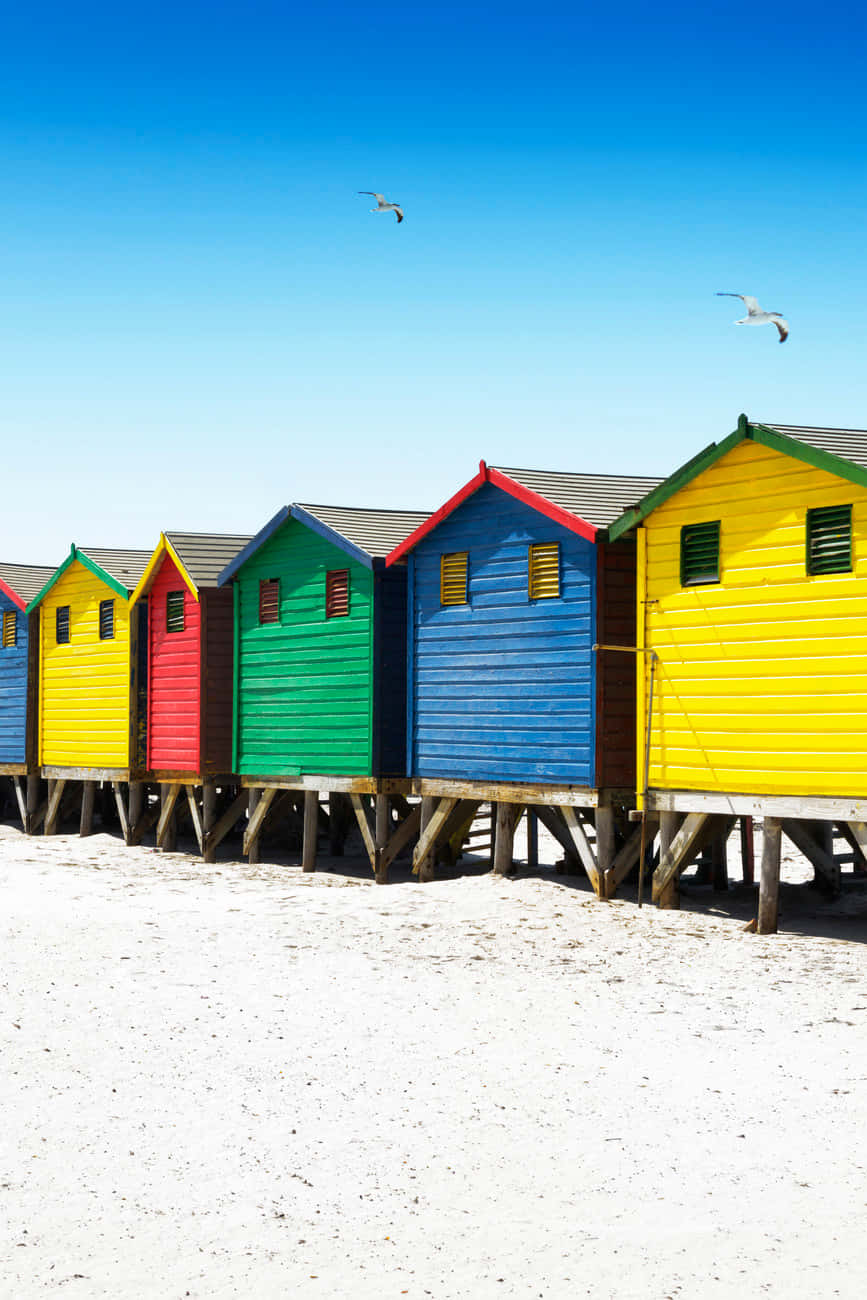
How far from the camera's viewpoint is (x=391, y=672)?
22016mm

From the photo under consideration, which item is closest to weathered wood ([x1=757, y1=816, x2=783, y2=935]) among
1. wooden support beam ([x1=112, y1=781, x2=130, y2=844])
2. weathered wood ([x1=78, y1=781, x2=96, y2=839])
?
wooden support beam ([x1=112, y1=781, x2=130, y2=844])

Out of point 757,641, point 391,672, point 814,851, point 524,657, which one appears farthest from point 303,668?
point 757,641

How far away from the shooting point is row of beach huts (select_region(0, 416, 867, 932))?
50.9ft

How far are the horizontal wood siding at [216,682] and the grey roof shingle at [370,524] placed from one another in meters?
3.36

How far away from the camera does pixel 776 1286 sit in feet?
22.8

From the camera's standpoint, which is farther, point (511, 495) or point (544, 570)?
point (511, 495)

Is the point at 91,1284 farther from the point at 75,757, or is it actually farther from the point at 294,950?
the point at 75,757

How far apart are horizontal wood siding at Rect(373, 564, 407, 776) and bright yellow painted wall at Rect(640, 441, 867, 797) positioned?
5.56 metres

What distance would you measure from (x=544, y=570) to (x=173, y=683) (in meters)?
10.2

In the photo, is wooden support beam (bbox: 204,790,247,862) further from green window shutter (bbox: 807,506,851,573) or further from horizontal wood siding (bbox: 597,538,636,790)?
green window shutter (bbox: 807,506,851,573)

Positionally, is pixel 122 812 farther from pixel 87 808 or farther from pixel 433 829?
pixel 433 829

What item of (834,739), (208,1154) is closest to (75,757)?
(834,739)

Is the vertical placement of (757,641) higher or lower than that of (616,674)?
higher

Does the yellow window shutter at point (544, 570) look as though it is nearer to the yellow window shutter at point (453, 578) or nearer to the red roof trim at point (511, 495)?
the red roof trim at point (511, 495)
